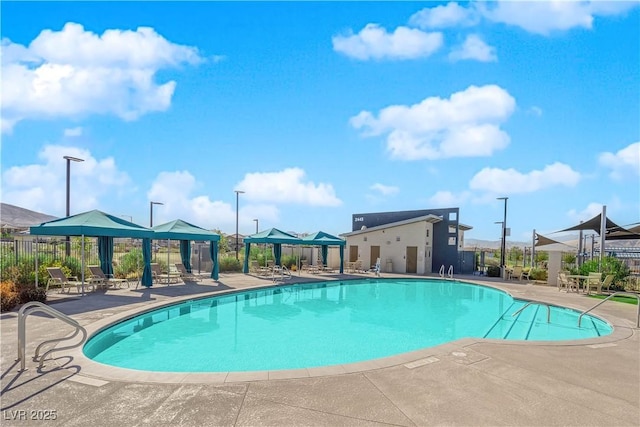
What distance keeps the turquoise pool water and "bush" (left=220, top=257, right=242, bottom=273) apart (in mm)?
6654

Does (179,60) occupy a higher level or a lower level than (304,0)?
lower

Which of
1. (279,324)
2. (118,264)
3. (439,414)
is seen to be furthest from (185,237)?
(439,414)

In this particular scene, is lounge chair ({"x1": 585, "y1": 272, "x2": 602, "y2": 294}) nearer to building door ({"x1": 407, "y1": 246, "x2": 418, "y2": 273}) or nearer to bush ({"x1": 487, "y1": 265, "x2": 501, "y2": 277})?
bush ({"x1": 487, "y1": 265, "x2": 501, "y2": 277})

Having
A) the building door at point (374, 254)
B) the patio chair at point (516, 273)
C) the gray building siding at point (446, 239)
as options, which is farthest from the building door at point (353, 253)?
the patio chair at point (516, 273)

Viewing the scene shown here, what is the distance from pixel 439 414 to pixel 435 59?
10.6 metres

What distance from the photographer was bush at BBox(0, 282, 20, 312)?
8938 mm

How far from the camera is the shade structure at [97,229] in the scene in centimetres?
1144

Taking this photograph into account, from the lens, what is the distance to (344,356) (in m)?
7.58

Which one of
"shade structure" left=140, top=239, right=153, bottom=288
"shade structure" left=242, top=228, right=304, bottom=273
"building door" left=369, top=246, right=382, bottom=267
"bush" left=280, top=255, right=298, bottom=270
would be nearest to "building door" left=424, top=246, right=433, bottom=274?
"building door" left=369, top=246, right=382, bottom=267

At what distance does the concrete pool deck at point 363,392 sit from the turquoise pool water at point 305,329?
1803 millimetres

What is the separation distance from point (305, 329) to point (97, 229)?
7.64m

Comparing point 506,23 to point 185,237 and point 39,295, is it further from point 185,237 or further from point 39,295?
point 39,295

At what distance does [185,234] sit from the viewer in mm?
15266

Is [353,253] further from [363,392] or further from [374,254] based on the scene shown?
[363,392]
